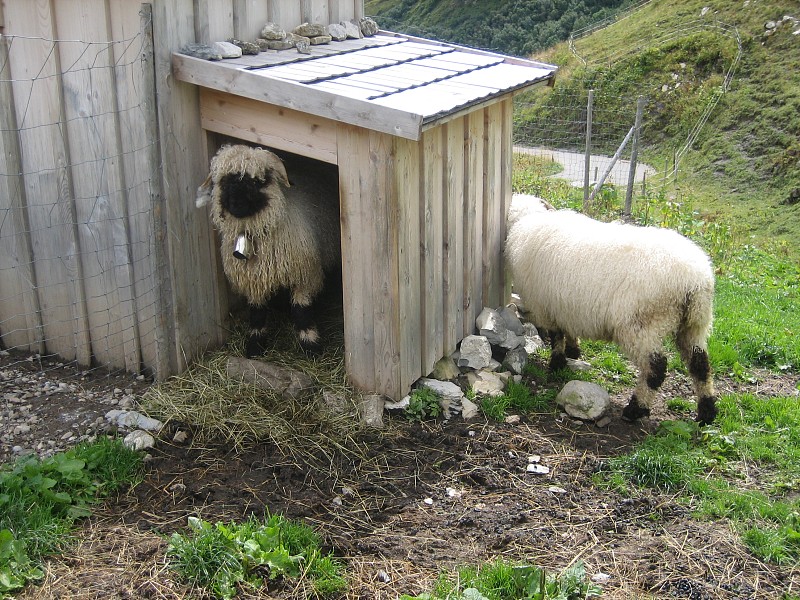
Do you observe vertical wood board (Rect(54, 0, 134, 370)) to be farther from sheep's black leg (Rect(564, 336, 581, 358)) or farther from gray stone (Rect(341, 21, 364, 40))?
sheep's black leg (Rect(564, 336, 581, 358))

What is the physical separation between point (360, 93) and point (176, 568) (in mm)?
3161

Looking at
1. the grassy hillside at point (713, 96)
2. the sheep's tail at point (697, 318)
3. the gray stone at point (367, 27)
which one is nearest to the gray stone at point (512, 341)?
the sheep's tail at point (697, 318)

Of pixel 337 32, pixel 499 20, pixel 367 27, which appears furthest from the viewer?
pixel 499 20

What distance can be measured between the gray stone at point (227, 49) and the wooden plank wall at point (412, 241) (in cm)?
106

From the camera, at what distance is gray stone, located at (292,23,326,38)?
22.3 feet

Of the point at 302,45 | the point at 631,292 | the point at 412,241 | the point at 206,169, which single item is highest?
the point at 302,45

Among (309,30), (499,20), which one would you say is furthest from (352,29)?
(499,20)

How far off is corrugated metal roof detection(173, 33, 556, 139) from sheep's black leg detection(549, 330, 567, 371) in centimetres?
210

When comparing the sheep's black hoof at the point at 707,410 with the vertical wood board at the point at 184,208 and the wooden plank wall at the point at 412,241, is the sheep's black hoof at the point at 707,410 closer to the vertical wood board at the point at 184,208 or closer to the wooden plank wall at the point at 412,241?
the wooden plank wall at the point at 412,241

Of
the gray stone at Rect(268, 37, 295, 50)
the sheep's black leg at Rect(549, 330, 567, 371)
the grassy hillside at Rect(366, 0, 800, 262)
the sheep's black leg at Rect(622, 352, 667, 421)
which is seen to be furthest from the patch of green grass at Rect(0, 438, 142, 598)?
the grassy hillside at Rect(366, 0, 800, 262)

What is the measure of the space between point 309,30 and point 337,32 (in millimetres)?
459

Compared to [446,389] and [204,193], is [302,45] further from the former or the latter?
[446,389]

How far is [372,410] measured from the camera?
5965 mm

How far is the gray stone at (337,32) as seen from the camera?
720cm
